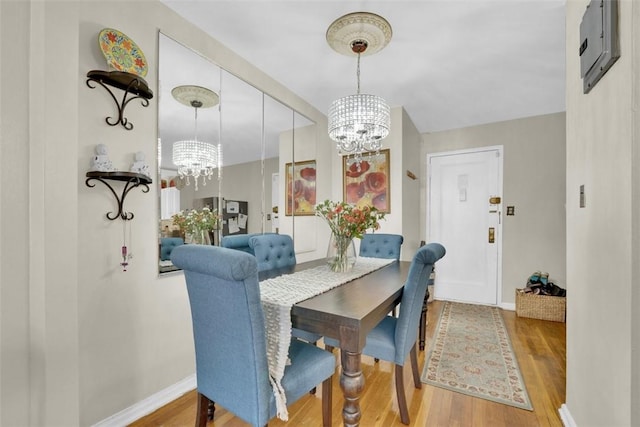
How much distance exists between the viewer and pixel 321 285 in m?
1.62

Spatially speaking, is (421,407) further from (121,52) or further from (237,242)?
(121,52)

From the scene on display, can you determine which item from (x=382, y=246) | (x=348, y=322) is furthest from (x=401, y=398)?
(x=382, y=246)

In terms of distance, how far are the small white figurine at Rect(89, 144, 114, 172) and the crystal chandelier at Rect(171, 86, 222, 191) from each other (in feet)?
1.56

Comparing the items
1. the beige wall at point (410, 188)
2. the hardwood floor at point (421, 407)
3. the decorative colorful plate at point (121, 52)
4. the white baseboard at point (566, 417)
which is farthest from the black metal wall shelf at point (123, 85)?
the white baseboard at point (566, 417)

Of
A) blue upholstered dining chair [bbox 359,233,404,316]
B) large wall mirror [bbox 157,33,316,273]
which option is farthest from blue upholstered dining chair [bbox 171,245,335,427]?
blue upholstered dining chair [bbox 359,233,404,316]

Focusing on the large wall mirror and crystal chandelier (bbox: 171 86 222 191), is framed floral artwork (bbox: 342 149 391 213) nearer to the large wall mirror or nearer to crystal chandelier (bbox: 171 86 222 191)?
the large wall mirror

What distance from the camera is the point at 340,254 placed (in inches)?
80.8

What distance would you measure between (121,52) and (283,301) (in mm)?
1577

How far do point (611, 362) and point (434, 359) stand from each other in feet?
4.54

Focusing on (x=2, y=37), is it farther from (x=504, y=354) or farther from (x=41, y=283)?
(x=504, y=354)

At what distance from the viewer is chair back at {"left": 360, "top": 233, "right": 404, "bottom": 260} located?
9.18 feet

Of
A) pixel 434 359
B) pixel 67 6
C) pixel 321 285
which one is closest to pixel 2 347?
pixel 67 6

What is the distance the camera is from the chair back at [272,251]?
7.18 feet

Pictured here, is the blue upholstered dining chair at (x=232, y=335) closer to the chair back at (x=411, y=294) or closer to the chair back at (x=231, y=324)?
the chair back at (x=231, y=324)
